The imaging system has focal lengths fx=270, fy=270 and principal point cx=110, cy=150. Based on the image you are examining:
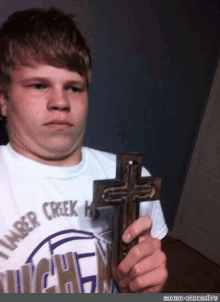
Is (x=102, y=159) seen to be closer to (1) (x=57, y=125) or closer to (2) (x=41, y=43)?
(1) (x=57, y=125)

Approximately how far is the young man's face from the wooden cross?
0.47 feet

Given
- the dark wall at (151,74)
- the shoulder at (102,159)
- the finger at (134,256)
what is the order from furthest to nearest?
the dark wall at (151,74) < the shoulder at (102,159) < the finger at (134,256)

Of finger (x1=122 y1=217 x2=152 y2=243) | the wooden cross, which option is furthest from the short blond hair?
finger (x1=122 y1=217 x2=152 y2=243)

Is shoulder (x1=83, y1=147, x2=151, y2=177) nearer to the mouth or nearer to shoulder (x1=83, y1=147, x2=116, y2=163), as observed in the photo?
shoulder (x1=83, y1=147, x2=116, y2=163)

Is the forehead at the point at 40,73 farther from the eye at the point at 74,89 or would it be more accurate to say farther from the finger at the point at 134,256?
the finger at the point at 134,256

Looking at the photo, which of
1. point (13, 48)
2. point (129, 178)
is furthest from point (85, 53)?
point (129, 178)

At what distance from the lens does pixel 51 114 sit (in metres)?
0.62

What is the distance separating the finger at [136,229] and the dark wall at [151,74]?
1.77ft

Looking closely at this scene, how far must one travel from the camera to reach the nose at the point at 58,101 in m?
0.61

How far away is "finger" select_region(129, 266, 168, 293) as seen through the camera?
1.98 feet

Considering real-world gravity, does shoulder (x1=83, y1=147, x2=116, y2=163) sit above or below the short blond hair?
below

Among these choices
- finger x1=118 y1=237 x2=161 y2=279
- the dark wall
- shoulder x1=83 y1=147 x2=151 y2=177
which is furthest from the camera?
the dark wall

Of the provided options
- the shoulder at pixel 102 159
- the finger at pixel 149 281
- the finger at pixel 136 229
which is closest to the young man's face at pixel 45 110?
the shoulder at pixel 102 159

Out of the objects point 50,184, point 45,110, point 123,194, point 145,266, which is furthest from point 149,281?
point 45,110
